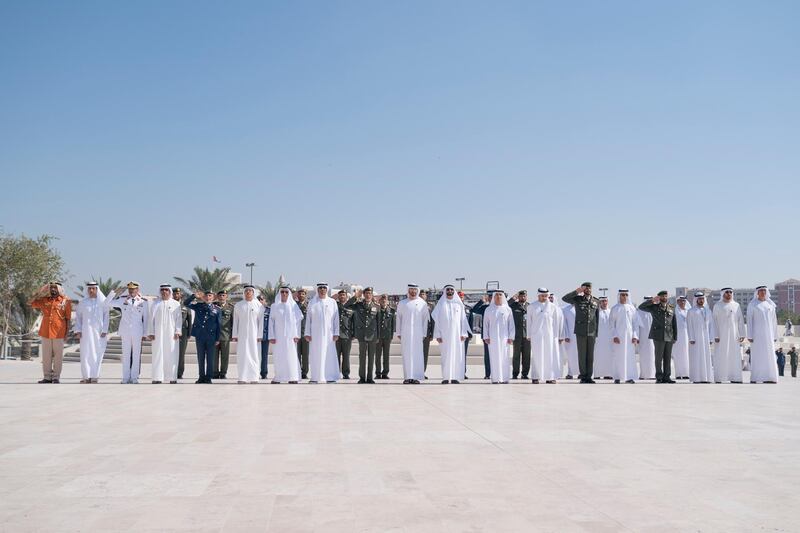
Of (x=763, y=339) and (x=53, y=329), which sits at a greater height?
(x=53, y=329)

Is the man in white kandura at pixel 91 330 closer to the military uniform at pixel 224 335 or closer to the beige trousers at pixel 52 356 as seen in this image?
the beige trousers at pixel 52 356

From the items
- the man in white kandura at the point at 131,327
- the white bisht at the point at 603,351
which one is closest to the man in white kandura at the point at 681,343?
the white bisht at the point at 603,351

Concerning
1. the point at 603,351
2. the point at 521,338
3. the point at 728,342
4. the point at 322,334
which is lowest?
the point at 603,351

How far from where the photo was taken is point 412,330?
1548 centimetres

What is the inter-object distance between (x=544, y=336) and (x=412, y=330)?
107 inches

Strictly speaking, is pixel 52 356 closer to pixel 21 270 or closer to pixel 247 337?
pixel 247 337

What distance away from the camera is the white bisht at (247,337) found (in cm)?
1494

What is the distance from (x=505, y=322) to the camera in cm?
1557

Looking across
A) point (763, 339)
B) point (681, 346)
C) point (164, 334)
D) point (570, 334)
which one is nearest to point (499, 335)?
point (570, 334)

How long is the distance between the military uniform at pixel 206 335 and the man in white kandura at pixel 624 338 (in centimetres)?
833

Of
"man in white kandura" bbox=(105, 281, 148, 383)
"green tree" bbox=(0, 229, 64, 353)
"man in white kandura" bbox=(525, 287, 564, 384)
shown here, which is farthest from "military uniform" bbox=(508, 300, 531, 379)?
"green tree" bbox=(0, 229, 64, 353)
